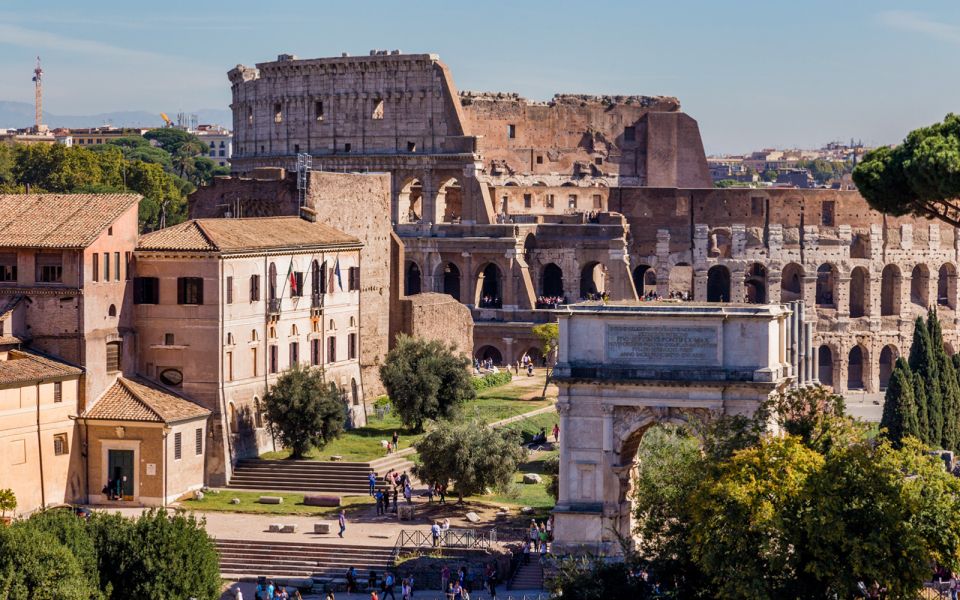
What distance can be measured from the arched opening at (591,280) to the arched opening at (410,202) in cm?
869

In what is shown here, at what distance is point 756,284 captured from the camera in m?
105

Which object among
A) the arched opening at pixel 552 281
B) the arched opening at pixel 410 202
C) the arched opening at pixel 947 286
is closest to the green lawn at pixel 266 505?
the arched opening at pixel 410 202

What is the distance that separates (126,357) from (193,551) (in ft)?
39.8

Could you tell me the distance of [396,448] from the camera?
5959 cm

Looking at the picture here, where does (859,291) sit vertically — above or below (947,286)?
below

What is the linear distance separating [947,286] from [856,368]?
24.2 ft

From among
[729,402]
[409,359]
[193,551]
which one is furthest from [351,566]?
[409,359]

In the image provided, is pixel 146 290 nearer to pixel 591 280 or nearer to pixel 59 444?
pixel 59 444

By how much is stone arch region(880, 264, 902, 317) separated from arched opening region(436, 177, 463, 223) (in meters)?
21.7

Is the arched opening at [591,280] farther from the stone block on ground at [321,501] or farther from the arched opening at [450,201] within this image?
the stone block on ground at [321,501]

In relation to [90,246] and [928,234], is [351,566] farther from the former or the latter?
[928,234]

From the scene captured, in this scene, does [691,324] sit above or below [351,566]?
above

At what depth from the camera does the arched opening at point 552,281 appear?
101688 mm

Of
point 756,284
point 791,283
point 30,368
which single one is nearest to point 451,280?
point 756,284
